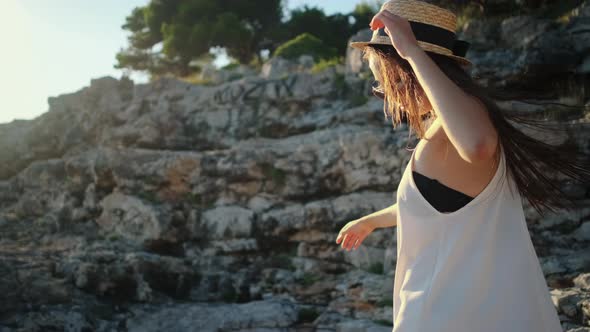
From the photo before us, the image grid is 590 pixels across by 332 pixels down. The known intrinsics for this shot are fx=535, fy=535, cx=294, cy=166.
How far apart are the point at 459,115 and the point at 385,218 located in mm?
822

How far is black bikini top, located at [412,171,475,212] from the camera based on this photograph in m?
1.57

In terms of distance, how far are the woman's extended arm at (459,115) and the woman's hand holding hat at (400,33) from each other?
40 millimetres

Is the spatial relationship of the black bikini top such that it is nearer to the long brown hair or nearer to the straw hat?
the long brown hair

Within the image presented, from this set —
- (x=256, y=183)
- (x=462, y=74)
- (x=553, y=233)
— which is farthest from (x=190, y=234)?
(x=462, y=74)

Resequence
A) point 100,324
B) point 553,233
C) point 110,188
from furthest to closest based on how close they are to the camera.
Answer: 1. point 110,188
2. point 553,233
3. point 100,324

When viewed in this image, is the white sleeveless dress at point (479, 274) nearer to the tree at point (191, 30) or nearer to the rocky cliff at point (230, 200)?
the rocky cliff at point (230, 200)

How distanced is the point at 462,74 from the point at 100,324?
388 centimetres

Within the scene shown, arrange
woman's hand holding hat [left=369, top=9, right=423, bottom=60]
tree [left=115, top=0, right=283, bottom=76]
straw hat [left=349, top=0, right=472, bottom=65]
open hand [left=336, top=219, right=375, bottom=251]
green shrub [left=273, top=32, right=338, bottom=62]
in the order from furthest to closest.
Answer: tree [left=115, top=0, right=283, bottom=76] < green shrub [left=273, top=32, right=338, bottom=62] < open hand [left=336, top=219, right=375, bottom=251] < straw hat [left=349, top=0, right=472, bottom=65] < woman's hand holding hat [left=369, top=9, right=423, bottom=60]

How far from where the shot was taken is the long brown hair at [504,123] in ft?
5.14

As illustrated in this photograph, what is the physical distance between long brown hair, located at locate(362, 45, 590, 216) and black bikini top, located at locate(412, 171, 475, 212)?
0.19 meters

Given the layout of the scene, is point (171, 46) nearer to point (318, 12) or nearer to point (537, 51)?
point (318, 12)

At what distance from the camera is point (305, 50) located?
1616cm

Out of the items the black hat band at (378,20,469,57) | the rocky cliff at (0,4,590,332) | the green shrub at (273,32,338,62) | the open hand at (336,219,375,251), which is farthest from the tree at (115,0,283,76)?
the black hat band at (378,20,469,57)

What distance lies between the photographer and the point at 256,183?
272 inches
